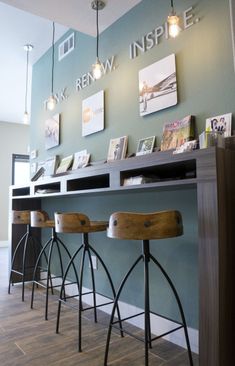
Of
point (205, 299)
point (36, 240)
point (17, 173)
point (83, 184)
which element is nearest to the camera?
point (205, 299)

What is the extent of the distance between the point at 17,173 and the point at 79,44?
4485 millimetres

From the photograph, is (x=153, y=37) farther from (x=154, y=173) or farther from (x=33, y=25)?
(x=33, y=25)

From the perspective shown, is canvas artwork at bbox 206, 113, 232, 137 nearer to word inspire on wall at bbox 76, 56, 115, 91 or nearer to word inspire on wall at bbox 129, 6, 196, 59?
word inspire on wall at bbox 129, 6, 196, 59

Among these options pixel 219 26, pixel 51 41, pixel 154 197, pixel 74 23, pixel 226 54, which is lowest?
pixel 154 197

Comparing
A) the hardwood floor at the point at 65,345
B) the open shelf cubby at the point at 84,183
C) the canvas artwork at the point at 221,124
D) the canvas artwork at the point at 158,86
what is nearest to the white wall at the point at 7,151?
the hardwood floor at the point at 65,345

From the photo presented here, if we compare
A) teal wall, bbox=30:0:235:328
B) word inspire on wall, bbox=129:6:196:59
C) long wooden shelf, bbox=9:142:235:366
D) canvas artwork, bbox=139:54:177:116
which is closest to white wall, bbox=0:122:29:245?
teal wall, bbox=30:0:235:328

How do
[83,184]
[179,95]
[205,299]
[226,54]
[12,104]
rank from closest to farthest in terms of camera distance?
[205,299] < [226,54] < [179,95] < [83,184] < [12,104]

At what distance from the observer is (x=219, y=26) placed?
1758 millimetres

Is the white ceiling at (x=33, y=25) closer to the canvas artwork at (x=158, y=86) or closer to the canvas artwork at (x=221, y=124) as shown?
the canvas artwork at (x=158, y=86)

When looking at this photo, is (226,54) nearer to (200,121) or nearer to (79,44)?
(200,121)

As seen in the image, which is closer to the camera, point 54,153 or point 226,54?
point 226,54

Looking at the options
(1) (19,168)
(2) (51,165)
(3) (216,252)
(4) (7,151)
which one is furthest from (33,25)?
(1) (19,168)

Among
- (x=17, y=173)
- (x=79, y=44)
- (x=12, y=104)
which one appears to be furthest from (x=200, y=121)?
(x=17, y=173)

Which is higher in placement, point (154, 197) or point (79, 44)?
point (79, 44)
